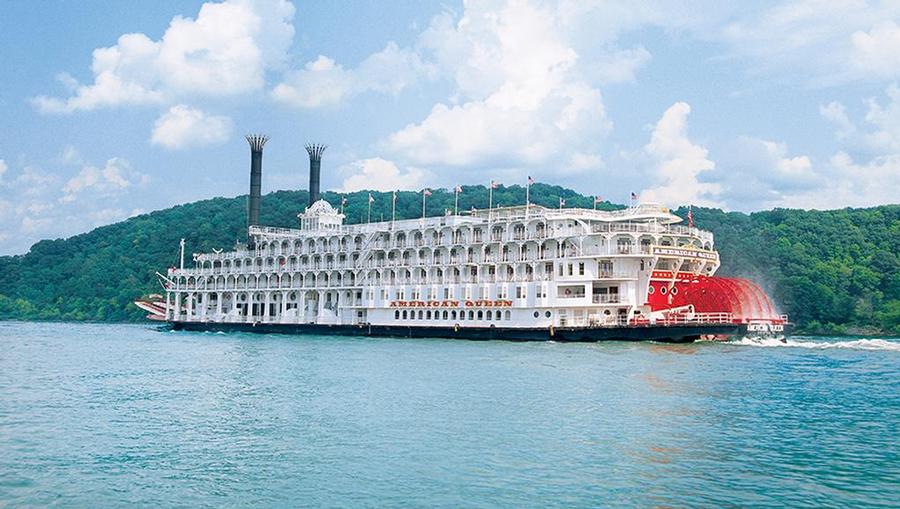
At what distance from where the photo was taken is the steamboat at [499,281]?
5372 cm

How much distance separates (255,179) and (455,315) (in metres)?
40.3

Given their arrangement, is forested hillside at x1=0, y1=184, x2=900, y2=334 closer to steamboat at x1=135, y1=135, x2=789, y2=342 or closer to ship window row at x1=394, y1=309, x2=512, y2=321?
steamboat at x1=135, y1=135, x2=789, y2=342

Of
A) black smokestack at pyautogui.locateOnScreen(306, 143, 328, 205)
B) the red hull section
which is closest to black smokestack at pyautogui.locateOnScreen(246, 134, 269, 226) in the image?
black smokestack at pyautogui.locateOnScreen(306, 143, 328, 205)

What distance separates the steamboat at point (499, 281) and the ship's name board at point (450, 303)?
0.31 ft

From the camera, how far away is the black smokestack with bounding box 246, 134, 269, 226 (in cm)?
9219

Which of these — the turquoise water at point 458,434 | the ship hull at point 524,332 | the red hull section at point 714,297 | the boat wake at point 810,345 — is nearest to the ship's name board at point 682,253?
the red hull section at point 714,297

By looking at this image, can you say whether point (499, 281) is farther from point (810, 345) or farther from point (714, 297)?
point (810, 345)

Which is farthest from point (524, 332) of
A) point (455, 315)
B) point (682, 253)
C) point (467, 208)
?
point (467, 208)

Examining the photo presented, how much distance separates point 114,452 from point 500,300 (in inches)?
1646

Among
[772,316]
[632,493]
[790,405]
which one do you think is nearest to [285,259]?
[772,316]

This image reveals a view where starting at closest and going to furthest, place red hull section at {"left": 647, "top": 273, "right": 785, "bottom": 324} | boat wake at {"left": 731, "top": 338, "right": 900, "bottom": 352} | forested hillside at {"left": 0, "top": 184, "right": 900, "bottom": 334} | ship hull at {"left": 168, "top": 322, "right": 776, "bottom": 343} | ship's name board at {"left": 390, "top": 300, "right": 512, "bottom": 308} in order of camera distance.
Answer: ship hull at {"left": 168, "top": 322, "right": 776, "bottom": 343} < boat wake at {"left": 731, "top": 338, "right": 900, "bottom": 352} < red hull section at {"left": 647, "top": 273, "right": 785, "bottom": 324} < ship's name board at {"left": 390, "top": 300, "right": 512, "bottom": 308} < forested hillside at {"left": 0, "top": 184, "right": 900, "bottom": 334}

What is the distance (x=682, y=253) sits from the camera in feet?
180

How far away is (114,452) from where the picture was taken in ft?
65.7

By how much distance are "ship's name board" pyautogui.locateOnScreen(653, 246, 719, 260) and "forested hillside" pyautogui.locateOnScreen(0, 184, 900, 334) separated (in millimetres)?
39894
